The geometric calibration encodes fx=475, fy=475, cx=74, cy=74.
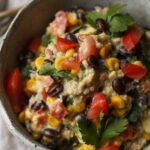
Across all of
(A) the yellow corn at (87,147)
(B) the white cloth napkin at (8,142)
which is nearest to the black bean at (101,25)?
(A) the yellow corn at (87,147)

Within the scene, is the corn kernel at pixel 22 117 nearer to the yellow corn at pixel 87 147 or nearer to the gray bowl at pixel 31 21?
the gray bowl at pixel 31 21

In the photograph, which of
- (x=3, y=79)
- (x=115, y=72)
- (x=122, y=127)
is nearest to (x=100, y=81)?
(x=115, y=72)

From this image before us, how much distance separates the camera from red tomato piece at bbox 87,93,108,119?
202 cm

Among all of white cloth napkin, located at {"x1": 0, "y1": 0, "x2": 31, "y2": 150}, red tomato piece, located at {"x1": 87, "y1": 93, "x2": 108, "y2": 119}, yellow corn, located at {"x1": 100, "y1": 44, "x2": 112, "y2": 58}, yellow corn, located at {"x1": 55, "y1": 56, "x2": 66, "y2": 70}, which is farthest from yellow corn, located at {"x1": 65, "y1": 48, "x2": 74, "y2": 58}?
white cloth napkin, located at {"x1": 0, "y1": 0, "x2": 31, "y2": 150}

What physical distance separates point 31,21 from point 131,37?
0.54m

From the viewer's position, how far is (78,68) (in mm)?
2094

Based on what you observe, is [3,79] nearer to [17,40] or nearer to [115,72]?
[17,40]

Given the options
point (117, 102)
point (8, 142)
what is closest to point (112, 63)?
point (117, 102)

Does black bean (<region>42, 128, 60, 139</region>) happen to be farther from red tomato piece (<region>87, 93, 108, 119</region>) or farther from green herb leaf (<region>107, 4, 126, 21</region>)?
green herb leaf (<region>107, 4, 126, 21</region>)

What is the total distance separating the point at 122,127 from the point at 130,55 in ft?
1.17

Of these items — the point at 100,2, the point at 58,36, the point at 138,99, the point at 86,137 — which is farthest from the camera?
the point at 100,2

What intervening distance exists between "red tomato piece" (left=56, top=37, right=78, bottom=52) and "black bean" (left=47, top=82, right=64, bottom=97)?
0.19 m

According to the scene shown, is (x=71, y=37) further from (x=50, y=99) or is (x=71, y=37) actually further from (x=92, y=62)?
(x=50, y=99)

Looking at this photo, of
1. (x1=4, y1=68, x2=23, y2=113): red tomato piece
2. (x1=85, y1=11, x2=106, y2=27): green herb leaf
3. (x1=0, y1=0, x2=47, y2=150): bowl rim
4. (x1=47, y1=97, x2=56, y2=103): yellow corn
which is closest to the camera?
(x1=0, y1=0, x2=47, y2=150): bowl rim
